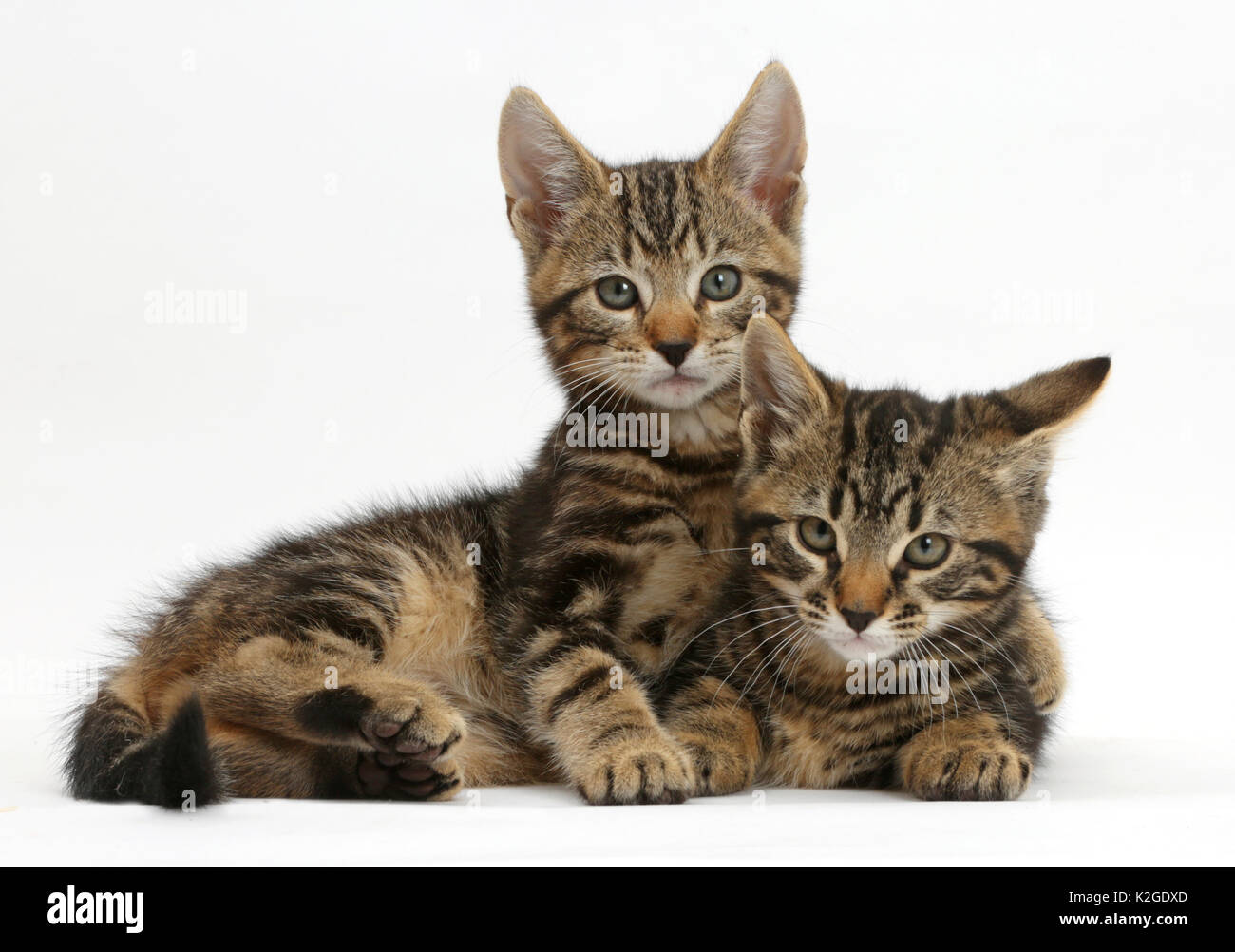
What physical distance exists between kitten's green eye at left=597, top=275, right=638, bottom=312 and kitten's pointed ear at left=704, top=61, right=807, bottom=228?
1.52 ft

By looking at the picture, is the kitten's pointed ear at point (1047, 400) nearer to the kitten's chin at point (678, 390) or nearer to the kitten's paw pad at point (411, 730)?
the kitten's chin at point (678, 390)

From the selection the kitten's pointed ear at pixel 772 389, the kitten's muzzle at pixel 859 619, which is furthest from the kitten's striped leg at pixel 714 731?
the kitten's pointed ear at pixel 772 389

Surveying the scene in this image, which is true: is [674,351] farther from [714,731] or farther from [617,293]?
[714,731]

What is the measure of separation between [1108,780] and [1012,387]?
1008 millimetres

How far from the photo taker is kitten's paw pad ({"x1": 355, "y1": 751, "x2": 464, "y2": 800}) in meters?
2.86

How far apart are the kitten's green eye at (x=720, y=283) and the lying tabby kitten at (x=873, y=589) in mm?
348

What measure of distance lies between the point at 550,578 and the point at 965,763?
42.5 inches

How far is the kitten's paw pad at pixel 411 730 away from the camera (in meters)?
2.79

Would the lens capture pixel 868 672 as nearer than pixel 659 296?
Yes

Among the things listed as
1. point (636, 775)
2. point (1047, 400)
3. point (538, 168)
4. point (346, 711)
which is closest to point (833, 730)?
point (636, 775)

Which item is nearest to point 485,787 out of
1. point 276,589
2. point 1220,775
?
point 276,589

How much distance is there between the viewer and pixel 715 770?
2943mm

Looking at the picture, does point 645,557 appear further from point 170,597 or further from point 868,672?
point 170,597

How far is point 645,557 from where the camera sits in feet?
10.8
